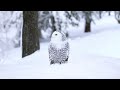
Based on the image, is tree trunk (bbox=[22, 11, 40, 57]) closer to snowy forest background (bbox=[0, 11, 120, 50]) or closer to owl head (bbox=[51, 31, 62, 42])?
owl head (bbox=[51, 31, 62, 42])

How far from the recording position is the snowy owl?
5.86 m

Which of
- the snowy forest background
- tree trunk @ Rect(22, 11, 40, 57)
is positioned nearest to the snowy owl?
tree trunk @ Rect(22, 11, 40, 57)

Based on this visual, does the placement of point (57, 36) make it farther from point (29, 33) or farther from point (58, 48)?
point (29, 33)

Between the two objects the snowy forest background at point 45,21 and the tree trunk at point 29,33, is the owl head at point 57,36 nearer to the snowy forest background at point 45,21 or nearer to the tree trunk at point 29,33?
the tree trunk at point 29,33

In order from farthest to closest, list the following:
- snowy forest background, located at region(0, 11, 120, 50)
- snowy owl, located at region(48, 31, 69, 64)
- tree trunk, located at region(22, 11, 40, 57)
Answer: snowy forest background, located at region(0, 11, 120, 50)
tree trunk, located at region(22, 11, 40, 57)
snowy owl, located at region(48, 31, 69, 64)

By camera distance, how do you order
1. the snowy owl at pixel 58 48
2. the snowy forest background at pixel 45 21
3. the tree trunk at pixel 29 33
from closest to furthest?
the snowy owl at pixel 58 48 < the tree trunk at pixel 29 33 < the snowy forest background at pixel 45 21

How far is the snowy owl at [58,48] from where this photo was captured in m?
5.86

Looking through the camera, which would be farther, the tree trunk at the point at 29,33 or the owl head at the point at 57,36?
the tree trunk at the point at 29,33

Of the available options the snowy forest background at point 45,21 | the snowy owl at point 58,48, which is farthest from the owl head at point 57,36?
the snowy forest background at point 45,21

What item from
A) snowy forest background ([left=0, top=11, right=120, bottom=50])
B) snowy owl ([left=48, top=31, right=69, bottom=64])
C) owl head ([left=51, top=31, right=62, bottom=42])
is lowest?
snowy owl ([left=48, top=31, right=69, bottom=64])

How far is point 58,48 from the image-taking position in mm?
5852

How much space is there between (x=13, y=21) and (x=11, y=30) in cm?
44
